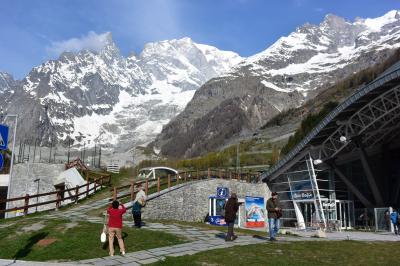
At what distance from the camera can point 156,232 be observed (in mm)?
18312

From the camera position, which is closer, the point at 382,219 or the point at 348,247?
the point at 348,247

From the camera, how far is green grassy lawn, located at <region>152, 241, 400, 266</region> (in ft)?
43.7

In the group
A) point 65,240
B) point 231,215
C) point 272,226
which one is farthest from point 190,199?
point 65,240

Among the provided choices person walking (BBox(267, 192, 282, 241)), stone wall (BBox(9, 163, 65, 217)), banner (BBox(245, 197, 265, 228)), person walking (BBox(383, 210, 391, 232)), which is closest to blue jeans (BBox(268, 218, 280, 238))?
person walking (BBox(267, 192, 282, 241))

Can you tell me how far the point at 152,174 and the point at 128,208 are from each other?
29657 millimetres

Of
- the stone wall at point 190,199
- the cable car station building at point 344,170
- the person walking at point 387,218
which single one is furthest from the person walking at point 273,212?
the cable car station building at point 344,170

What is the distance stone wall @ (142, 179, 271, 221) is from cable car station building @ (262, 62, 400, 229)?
2337mm

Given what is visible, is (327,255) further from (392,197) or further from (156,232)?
(392,197)

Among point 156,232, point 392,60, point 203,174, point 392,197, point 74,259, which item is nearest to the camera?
point 74,259

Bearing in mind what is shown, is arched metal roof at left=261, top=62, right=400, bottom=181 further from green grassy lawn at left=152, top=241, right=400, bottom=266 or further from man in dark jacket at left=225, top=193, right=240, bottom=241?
man in dark jacket at left=225, top=193, right=240, bottom=241

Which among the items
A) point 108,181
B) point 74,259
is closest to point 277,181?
point 108,181

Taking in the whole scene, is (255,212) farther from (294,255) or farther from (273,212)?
(294,255)

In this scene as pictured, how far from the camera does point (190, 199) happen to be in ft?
115

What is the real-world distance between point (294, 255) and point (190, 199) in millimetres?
20860
